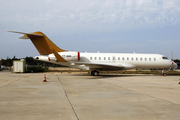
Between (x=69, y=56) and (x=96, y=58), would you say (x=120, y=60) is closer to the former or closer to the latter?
(x=96, y=58)

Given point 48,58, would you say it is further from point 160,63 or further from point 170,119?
point 170,119

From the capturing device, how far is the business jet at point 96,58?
2159 centimetres

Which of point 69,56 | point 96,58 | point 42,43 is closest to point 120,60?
point 96,58

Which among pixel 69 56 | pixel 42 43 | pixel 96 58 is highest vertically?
pixel 42 43

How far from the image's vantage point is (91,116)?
501 cm

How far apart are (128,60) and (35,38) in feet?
41.6

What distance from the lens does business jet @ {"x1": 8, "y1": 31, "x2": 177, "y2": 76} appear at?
21.6m

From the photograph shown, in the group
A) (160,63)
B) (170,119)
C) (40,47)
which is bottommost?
(170,119)

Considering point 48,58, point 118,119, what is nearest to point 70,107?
point 118,119

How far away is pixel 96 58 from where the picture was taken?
22938mm

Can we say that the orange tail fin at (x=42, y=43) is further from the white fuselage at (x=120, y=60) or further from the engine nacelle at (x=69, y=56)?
the engine nacelle at (x=69, y=56)

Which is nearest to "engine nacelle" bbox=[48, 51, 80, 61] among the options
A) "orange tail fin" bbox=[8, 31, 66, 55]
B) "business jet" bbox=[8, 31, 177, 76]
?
"business jet" bbox=[8, 31, 177, 76]

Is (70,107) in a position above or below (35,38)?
below

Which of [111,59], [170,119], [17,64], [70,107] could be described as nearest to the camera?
[170,119]
